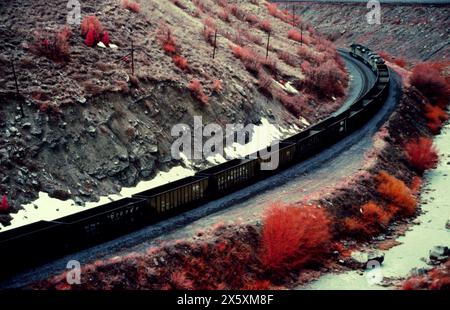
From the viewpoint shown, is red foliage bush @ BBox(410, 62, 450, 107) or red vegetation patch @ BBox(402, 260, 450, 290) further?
red foliage bush @ BBox(410, 62, 450, 107)

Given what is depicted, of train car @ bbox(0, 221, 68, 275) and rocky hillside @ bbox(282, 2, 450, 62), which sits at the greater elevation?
rocky hillside @ bbox(282, 2, 450, 62)

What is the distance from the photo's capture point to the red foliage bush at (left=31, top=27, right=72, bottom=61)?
32.3 metres

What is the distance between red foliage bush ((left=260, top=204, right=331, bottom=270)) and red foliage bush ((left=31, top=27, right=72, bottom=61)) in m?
16.7

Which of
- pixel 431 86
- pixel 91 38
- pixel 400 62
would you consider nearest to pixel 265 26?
pixel 431 86

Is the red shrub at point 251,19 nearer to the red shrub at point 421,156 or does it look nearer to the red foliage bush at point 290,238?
the red shrub at point 421,156

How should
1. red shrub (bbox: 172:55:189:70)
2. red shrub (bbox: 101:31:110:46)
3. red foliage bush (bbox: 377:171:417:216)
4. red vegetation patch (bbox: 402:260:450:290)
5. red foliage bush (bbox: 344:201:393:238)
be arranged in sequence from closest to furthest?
red vegetation patch (bbox: 402:260:450:290), red foliage bush (bbox: 344:201:393:238), red foliage bush (bbox: 377:171:417:216), red shrub (bbox: 101:31:110:46), red shrub (bbox: 172:55:189:70)

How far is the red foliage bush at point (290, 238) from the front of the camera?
78.3 feet

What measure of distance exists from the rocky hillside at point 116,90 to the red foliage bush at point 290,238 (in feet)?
28.1

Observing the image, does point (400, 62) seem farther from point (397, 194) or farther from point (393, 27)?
point (397, 194)

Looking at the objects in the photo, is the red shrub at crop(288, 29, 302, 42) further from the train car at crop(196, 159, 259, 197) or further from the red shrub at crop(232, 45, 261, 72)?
the train car at crop(196, 159, 259, 197)

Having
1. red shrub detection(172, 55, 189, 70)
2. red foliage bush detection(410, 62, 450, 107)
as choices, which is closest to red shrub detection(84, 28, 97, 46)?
red shrub detection(172, 55, 189, 70)

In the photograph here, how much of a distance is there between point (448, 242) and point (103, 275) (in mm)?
18318

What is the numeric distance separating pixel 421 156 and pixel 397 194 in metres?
8.92

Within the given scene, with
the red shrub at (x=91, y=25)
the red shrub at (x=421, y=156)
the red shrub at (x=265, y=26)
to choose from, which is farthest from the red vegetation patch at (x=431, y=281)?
the red shrub at (x=265, y=26)
